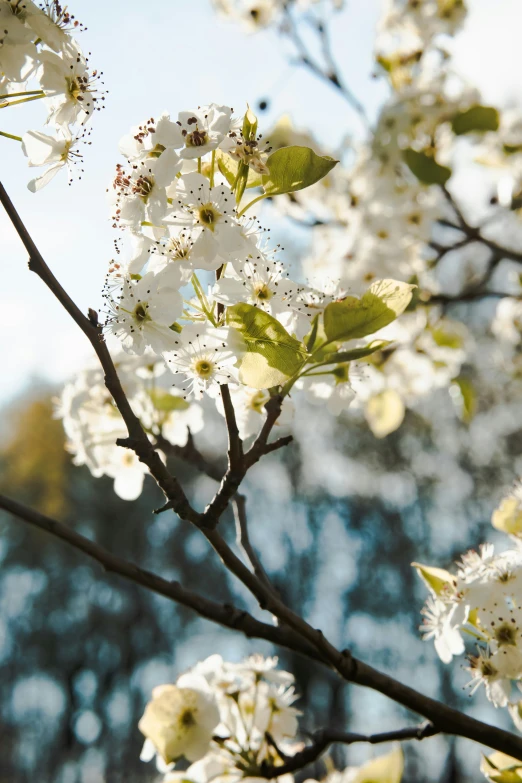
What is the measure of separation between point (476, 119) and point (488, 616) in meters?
1.63

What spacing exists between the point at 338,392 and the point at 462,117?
4.61 feet

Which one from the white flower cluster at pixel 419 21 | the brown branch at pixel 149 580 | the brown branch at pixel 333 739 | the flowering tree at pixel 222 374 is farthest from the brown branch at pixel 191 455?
the white flower cluster at pixel 419 21

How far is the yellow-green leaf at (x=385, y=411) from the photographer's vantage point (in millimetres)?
2326

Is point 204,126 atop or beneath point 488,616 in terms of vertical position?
atop

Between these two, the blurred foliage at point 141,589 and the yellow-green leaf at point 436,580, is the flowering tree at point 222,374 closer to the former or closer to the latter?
the yellow-green leaf at point 436,580

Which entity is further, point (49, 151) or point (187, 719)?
point (187, 719)

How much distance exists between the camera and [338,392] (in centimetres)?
108

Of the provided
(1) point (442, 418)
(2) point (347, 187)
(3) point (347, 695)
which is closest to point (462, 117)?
(2) point (347, 187)

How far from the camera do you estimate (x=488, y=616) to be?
1.02 meters

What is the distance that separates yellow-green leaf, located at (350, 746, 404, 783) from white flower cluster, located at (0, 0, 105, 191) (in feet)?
3.15

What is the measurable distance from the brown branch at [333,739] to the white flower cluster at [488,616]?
0.60ft

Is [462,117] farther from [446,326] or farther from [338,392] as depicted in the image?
[338,392]

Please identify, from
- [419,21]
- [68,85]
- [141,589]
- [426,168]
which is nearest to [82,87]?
[68,85]

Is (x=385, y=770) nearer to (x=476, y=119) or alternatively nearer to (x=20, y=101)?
(x=20, y=101)
